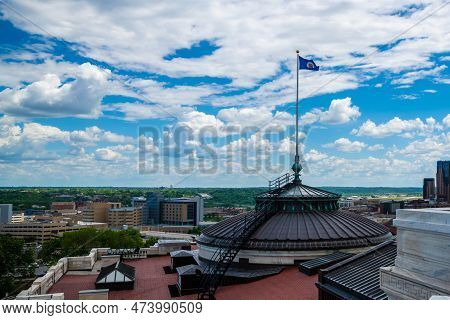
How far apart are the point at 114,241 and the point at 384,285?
231 feet

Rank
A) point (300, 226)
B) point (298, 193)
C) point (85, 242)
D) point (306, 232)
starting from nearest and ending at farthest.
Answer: point (306, 232), point (300, 226), point (298, 193), point (85, 242)

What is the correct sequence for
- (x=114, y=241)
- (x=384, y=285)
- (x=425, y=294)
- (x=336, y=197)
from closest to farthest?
(x=425, y=294)
(x=384, y=285)
(x=336, y=197)
(x=114, y=241)

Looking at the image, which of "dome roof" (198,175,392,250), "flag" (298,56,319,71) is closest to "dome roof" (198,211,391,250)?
"dome roof" (198,175,392,250)

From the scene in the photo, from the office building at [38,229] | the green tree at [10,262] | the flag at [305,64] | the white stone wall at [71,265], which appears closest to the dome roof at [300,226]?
the white stone wall at [71,265]

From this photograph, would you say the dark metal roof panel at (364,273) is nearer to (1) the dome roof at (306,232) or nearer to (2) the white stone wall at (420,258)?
(2) the white stone wall at (420,258)

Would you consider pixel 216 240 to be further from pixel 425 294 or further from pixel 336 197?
pixel 425 294

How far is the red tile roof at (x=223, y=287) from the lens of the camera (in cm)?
2770

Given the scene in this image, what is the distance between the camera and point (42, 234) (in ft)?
566

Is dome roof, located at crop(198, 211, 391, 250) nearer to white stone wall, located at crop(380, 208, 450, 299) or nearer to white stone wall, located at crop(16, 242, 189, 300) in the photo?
white stone wall, located at crop(16, 242, 189, 300)

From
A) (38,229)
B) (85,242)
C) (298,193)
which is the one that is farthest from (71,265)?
(38,229)

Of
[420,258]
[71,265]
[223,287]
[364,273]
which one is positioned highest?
[420,258]

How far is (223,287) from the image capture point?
31594 millimetres

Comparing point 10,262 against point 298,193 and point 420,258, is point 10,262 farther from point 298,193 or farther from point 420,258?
point 420,258
